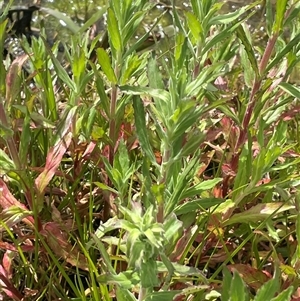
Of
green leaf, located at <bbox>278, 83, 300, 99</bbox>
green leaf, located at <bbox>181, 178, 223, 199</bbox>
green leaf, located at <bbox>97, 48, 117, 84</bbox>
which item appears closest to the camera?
green leaf, located at <bbox>181, 178, 223, 199</bbox>

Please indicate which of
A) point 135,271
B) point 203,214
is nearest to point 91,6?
point 203,214

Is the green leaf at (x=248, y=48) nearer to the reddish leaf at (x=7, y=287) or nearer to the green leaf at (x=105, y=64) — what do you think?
the green leaf at (x=105, y=64)

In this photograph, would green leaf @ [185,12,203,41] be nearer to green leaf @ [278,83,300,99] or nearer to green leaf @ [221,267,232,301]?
green leaf @ [278,83,300,99]

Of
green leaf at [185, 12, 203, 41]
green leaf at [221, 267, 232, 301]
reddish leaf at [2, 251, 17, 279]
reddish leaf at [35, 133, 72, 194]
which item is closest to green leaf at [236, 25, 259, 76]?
green leaf at [185, 12, 203, 41]

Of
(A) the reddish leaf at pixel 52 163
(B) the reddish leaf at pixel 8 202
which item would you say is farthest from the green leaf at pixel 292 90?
(B) the reddish leaf at pixel 8 202

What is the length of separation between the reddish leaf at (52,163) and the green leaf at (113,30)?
0.22m

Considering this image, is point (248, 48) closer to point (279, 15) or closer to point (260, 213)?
point (279, 15)

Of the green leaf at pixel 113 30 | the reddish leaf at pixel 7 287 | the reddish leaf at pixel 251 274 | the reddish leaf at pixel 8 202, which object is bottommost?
the reddish leaf at pixel 7 287

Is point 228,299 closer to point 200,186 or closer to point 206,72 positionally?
point 200,186

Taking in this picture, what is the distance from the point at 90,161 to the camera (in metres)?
1.38

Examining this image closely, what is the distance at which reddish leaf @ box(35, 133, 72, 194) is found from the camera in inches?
45.5

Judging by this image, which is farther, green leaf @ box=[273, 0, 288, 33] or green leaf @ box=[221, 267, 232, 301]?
green leaf @ box=[273, 0, 288, 33]

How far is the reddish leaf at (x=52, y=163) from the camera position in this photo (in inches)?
45.5

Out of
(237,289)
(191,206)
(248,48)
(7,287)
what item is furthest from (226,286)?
(248,48)
